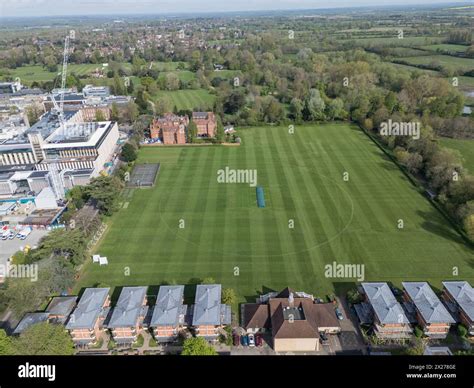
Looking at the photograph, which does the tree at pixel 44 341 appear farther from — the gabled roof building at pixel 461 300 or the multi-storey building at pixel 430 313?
the gabled roof building at pixel 461 300

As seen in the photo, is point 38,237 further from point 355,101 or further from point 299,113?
point 355,101

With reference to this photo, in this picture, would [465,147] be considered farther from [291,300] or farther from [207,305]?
[207,305]

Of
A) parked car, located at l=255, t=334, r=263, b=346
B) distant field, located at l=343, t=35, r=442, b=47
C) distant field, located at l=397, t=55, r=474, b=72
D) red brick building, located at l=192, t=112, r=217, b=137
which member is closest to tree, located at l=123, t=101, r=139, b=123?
red brick building, located at l=192, t=112, r=217, b=137

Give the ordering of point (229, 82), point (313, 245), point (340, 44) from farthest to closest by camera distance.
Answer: point (340, 44) < point (229, 82) < point (313, 245)

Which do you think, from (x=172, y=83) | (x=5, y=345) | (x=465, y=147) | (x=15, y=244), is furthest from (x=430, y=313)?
(x=172, y=83)

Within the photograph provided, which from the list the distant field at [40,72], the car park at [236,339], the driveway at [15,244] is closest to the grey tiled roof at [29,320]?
the driveway at [15,244]
